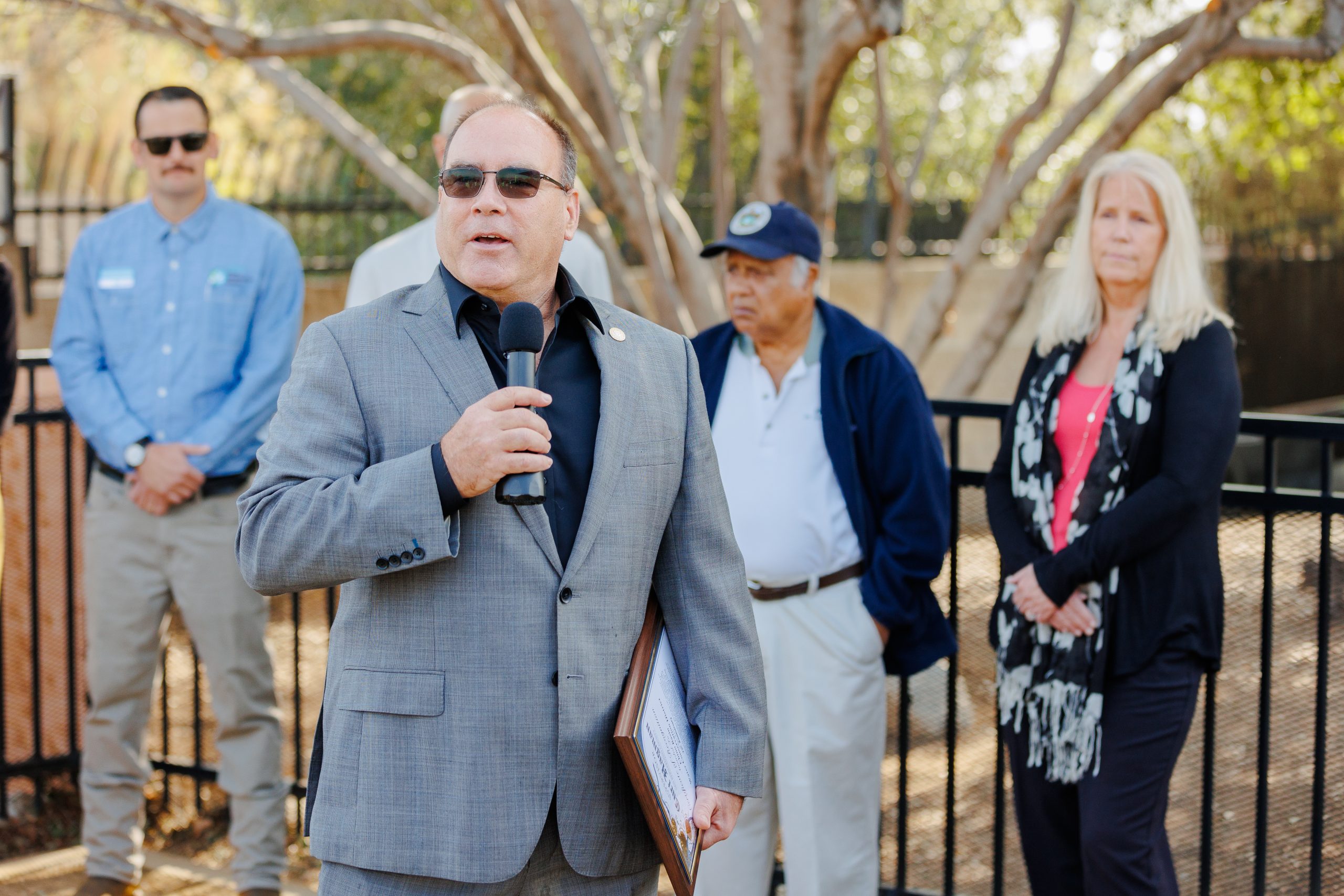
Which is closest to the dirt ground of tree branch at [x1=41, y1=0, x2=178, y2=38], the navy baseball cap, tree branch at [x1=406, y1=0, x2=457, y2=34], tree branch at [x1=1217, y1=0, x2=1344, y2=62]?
the navy baseball cap

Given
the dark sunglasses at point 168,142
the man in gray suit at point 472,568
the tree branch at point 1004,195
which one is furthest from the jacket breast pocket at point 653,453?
the tree branch at point 1004,195

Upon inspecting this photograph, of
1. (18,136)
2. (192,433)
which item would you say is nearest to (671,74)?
(18,136)

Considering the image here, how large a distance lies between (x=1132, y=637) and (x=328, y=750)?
204 centimetres

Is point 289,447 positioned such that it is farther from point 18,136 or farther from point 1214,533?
point 18,136

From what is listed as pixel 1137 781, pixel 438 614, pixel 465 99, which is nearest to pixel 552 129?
pixel 438 614

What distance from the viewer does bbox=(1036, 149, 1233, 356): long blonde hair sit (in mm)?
3531

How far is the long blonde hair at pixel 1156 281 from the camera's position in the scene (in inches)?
139

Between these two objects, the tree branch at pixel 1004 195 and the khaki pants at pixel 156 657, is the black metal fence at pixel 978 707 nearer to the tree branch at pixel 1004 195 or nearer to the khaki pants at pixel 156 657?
the khaki pants at pixel 156 657

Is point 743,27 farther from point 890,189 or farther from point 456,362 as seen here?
point 456,362

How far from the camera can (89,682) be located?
461 cm

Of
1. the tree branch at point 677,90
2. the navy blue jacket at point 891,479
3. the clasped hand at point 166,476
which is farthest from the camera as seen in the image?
the tree branch at point 677,90

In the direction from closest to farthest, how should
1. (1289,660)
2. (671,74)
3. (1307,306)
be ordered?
(1289,660) → (671,74) → (1307,306)

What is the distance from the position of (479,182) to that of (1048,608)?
1951 millimetres

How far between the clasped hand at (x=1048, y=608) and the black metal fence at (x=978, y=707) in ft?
1.99
